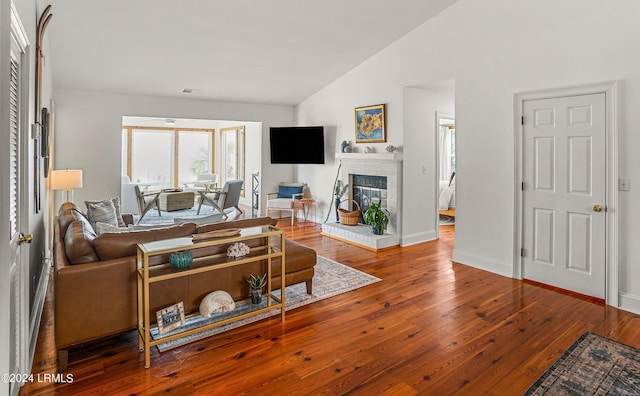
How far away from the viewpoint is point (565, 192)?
3.76 metres

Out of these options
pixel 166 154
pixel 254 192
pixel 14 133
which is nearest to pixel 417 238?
pixel 254 192

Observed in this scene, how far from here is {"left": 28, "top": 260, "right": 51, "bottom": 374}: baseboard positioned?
8.45ft

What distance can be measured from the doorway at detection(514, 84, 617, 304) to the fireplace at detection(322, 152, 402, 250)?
71.8 inches

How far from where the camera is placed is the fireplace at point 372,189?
5.61 meters

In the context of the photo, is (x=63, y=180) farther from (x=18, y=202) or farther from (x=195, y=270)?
(x=195, y=270)

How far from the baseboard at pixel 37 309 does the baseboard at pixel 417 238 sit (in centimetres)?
439

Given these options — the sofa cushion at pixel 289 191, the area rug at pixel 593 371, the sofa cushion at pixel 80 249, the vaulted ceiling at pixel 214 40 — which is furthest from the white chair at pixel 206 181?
the area rug at pixel 593 371

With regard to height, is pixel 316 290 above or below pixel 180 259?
below

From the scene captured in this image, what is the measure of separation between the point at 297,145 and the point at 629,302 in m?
5.50

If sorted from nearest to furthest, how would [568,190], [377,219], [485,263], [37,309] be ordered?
[37,309]
[568,190]
[485,263]
[377,219]

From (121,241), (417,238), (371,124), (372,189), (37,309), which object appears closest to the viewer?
(121,241)

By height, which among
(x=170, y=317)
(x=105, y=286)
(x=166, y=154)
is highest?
(x=166, y=154)

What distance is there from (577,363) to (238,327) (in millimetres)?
2397

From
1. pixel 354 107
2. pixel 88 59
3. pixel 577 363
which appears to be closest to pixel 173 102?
pixel 88 59
